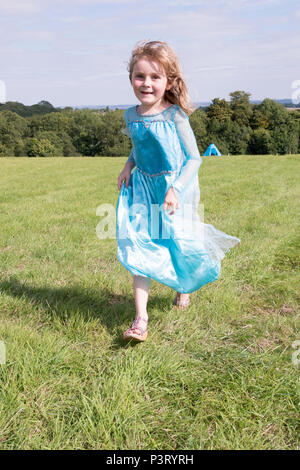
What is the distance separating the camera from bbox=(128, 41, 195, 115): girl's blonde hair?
2.80 meters

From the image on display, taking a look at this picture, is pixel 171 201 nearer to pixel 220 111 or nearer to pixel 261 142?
pixel 261 142

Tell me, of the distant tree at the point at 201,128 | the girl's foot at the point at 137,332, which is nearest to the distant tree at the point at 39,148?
the distant tree at the point at 201,128

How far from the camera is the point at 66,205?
8031 millimetres

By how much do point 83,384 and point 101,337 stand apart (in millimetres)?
520

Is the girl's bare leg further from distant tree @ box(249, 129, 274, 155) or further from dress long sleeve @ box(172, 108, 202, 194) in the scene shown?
distant tree @ box(249, 129, 274, 155)

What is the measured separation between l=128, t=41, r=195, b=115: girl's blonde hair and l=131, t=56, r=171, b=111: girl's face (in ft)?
0.14

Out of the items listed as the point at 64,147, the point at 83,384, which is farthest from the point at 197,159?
the point at 64,147

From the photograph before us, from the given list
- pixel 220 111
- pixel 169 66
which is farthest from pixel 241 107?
pixel 169 66

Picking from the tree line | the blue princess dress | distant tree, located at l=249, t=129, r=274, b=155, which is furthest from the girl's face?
distant tree, located at l=249, t=129, r=274, b=155

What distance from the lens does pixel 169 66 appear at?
2.85 metres

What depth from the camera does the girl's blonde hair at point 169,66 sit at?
2.80m

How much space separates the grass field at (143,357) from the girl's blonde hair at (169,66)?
5.21 feet

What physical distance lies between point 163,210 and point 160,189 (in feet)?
0.55
